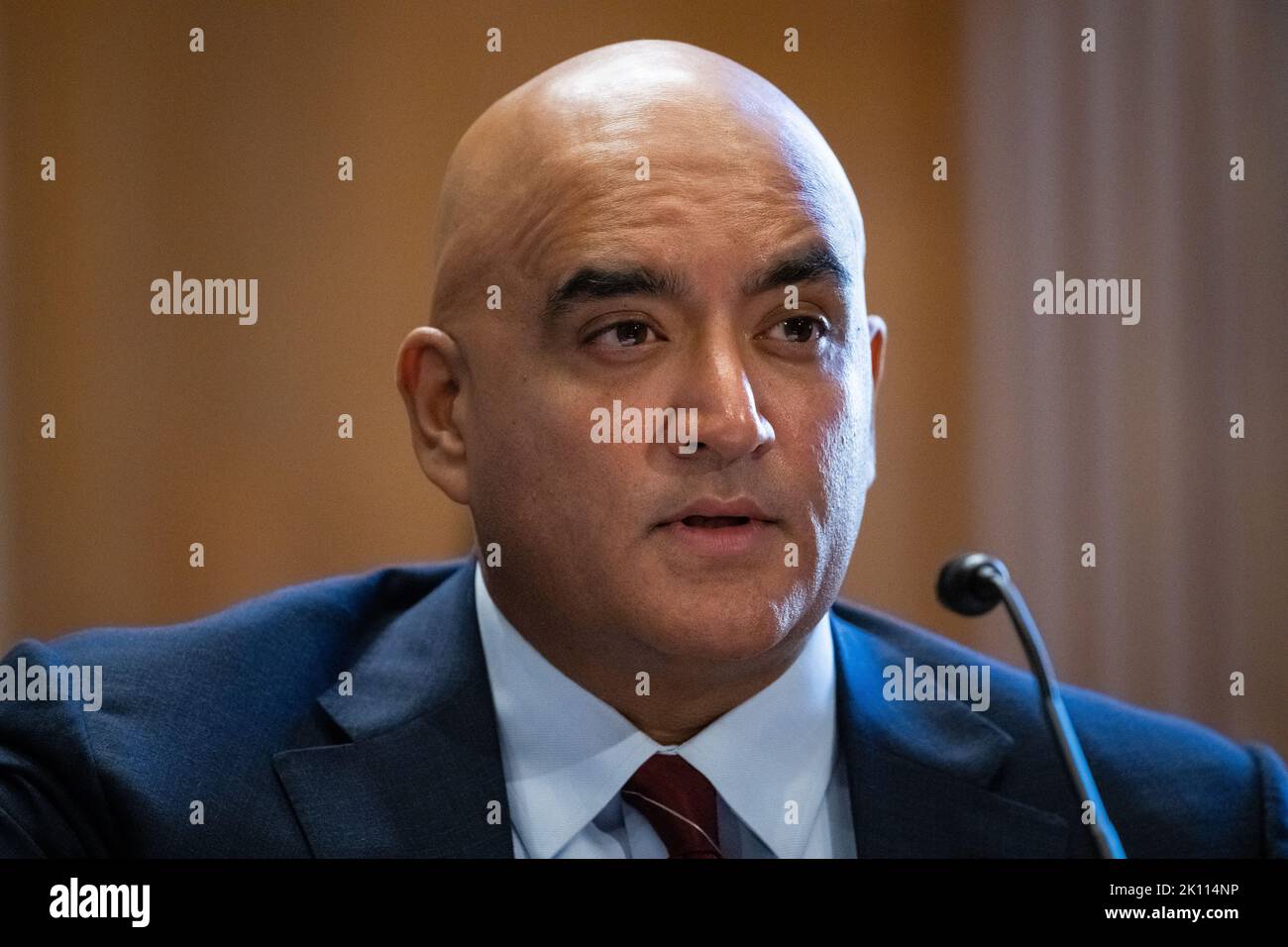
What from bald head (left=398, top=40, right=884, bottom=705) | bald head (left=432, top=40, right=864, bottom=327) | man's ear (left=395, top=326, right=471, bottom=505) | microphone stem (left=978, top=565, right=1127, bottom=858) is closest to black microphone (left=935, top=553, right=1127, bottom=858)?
microphone stem (left=978, top=565, right=1127, bottom=858)

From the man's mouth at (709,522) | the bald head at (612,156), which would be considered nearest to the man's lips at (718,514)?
the man's mouth at (709,522)

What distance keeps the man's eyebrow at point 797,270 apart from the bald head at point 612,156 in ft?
0.11

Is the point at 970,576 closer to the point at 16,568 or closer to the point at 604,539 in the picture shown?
the point at 604,539

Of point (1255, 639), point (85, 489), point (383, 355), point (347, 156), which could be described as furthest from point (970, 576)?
point (85, 489)

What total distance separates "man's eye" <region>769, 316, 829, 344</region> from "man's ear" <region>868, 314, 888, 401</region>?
0.44 feet

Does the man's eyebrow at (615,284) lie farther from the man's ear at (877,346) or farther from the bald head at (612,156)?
the man's ear at (877,346)

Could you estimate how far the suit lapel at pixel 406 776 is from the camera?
1.50 m

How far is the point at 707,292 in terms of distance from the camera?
4.77 feet

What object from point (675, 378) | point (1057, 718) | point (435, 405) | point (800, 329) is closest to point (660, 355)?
point (675, 378)

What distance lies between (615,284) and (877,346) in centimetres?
36

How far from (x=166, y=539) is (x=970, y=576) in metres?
0.88

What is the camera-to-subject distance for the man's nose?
56.9 inches

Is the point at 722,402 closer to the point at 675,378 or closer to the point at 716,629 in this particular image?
the point at 675,378

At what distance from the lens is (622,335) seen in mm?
1485
